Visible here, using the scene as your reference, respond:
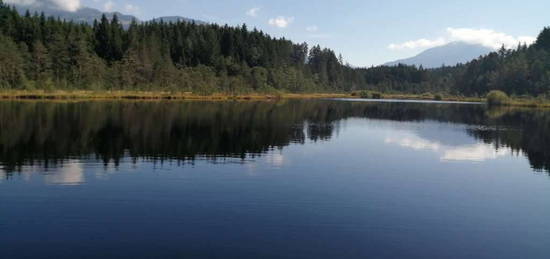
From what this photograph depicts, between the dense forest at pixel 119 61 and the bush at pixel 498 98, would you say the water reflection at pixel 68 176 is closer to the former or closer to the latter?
the dense forest at pixel 119 61

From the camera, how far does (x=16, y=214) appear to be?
1956cm

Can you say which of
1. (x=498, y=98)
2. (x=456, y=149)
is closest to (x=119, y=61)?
(x=456, y=149)

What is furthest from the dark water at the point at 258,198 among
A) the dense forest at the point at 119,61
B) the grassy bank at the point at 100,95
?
the dense forest at the point at 119,61

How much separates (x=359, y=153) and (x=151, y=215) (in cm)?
2625

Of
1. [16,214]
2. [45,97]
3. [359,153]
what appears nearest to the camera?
[16,214]

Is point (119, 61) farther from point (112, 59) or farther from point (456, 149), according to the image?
point (456, 149)

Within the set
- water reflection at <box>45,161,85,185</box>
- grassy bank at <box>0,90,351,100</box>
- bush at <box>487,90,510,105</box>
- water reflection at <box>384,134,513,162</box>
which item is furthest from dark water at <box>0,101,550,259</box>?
bush at <box>487,90,510,105</box>

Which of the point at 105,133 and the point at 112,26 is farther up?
the point at 112,26

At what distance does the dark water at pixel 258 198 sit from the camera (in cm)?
1723

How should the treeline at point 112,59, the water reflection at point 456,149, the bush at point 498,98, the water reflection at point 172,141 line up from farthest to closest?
the bush at point 498,98 < the treeline at point 112,59 < the water reflection at point 456,149 < the water reflection at point 172,141

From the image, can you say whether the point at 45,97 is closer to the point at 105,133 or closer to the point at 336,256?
the point at 105,133

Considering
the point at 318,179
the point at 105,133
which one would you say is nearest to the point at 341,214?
the point at 318,179

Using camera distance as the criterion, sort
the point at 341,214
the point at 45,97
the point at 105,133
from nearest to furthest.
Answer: the point at 341,214
the point at 105,133
the point at 45,97

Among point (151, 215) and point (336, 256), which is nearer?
point (336, 256)
